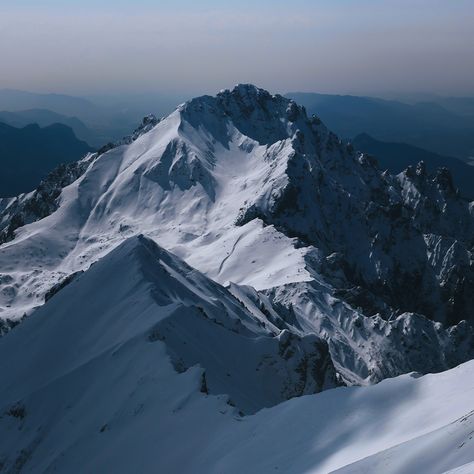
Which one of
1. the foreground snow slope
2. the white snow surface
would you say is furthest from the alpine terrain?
the white snow surface

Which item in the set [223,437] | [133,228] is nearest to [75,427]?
[223,437]

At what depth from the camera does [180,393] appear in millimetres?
46094

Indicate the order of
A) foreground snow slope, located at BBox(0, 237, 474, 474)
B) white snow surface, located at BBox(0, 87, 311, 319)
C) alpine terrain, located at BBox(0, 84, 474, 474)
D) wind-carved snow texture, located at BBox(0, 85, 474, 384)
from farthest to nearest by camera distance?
1. white snow surface, located at BBox(0, 87, 311, 319)
2. wind-carved snow texture, located at BBox(0, 85, 474, 384)
3. alpine terrain, located at BBox(0, 84, 474, 474)
4. foreground snow slope, located at BBox(0, 237, 474, 474)

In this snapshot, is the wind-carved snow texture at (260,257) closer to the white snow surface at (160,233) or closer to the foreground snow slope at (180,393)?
the white snow surface at (160,233)

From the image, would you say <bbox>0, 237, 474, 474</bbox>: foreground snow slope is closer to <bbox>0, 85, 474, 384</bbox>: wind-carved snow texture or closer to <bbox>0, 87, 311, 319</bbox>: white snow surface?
<bbox>0, 85, 474, 384</bbox>: wind-carved snow texture

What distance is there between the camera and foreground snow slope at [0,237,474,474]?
106ft

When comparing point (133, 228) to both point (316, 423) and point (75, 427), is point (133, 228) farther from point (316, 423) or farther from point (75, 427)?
point (316, 423)

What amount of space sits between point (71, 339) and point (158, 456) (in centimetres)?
2724

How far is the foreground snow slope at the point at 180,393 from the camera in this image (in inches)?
1275

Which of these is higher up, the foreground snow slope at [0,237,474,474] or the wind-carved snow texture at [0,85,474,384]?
the foreground snow slope at [0,237,474,474]

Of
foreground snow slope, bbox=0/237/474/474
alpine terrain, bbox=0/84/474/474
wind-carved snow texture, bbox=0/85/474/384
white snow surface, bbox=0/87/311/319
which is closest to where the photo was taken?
foreground snow slope, bbox=0/237/474/474

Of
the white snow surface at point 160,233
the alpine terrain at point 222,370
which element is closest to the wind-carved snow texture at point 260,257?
the white snow surface at point 160,233

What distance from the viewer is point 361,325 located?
4872 inches

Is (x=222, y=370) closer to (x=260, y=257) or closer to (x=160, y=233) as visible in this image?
(x=260, y=257)
